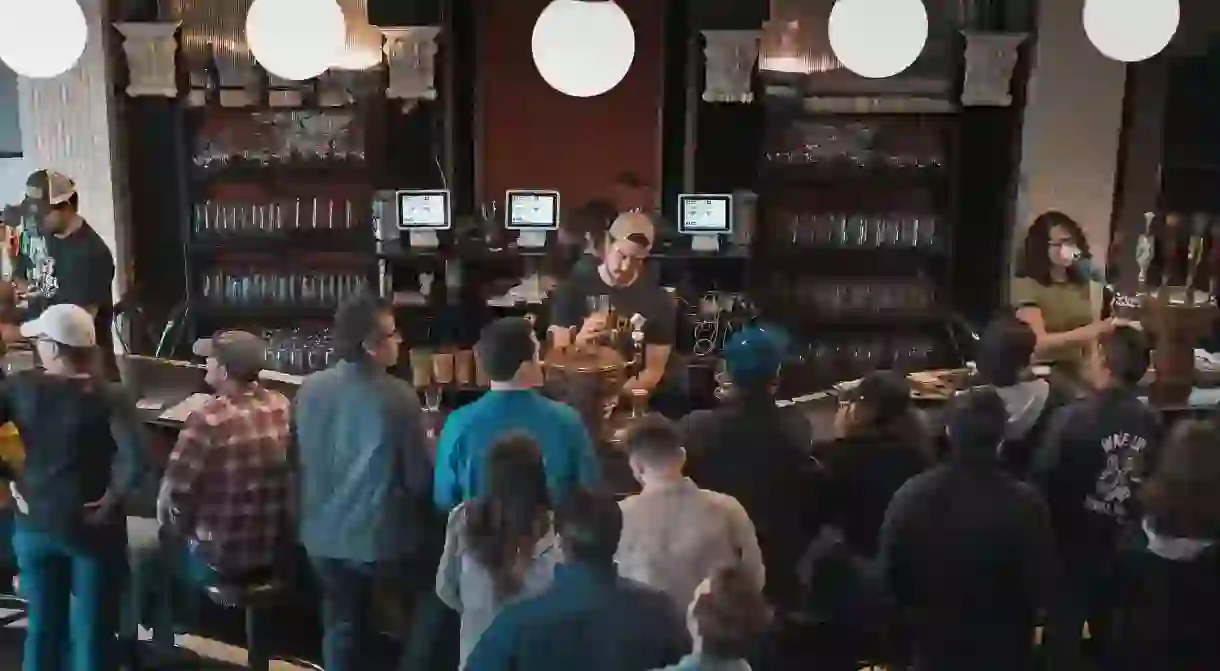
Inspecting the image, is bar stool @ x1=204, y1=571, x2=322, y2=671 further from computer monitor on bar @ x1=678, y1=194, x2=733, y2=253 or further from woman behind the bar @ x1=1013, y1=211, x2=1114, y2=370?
computer monitor on bar @ x1=678, y1=194, x2=733, y2=253

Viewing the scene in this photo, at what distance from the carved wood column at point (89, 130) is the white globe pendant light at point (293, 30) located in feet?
9.78

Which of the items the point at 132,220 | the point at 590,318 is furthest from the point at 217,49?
the point at 590,318

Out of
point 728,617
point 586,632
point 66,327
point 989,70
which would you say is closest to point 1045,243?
point 989,70

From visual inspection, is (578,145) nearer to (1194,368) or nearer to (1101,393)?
(1194,368)

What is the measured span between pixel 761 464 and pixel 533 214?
3.71 metres

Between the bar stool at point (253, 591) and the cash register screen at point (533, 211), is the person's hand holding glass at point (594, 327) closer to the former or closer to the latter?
the bar stool at point (253, 591)

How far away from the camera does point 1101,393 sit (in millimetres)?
3676

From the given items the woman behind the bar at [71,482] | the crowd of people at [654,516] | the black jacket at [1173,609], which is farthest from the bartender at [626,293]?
the black jacket at [1173,609]

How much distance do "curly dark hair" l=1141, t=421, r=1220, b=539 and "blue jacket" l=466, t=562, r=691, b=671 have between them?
5.12ft

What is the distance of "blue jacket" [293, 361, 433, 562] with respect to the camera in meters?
3.54

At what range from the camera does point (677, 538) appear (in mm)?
3064

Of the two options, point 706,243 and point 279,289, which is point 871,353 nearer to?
point 706,243

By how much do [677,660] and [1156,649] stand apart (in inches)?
64.1

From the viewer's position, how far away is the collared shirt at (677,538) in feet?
9.99
